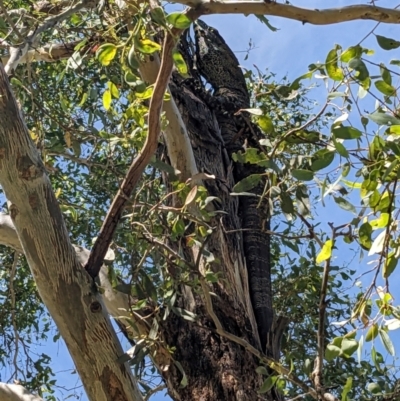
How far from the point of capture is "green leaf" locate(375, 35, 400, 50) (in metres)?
1.32

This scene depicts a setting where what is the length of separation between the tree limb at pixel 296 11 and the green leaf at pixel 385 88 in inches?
8.6

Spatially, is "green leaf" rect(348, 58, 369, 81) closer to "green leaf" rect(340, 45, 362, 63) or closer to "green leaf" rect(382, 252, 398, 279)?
"green leaf" rect(340, 45, 362, 63)

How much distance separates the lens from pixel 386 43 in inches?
52.4

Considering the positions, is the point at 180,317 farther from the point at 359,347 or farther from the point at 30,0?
the point at 30,0

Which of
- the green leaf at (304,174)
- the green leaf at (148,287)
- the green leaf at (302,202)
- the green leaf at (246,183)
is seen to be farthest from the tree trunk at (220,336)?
the green leaf at (304,174)

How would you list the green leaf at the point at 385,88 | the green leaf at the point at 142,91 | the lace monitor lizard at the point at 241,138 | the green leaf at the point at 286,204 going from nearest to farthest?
1. the green leaf at the point at 385,88
2. the green leaf at the point at 286,204
3. the green leaf at the point at 142,91
4. the lace monitor lizard at the point at 241,138

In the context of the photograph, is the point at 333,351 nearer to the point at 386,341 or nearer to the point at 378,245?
the point at 386,341

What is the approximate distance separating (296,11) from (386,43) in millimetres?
227

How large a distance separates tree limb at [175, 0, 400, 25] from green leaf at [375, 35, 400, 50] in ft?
0.41

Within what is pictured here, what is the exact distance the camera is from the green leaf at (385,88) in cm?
129

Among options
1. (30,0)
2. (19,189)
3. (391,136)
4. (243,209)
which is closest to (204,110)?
(243,209)

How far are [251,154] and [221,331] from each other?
73 cm

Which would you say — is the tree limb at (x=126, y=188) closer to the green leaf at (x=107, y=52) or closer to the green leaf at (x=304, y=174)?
the green leaf at (x=107, y=52)

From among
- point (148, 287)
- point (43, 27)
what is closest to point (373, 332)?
point (148, 287)
